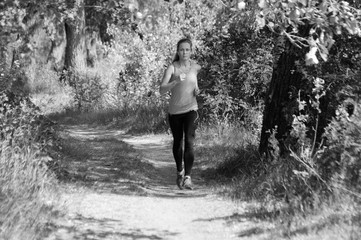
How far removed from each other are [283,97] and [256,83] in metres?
3.98

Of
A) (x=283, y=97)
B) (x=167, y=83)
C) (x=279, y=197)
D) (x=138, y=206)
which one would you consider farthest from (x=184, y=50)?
(x=279, y=197)

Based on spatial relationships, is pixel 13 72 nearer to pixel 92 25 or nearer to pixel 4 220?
pixel 92 25

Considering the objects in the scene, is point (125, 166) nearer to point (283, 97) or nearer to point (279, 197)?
point (283, 97)

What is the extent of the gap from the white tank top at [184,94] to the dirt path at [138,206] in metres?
1.16

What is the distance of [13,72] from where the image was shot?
34.3 feet

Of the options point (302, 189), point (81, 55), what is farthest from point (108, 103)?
point (302, 189)

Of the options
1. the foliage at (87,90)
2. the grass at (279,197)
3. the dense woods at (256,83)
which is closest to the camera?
the grass at (279,197)

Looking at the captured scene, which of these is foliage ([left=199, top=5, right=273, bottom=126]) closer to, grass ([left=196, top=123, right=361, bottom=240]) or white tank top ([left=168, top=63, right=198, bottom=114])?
grass ([left=196, top=123, right=361, bottom=240])

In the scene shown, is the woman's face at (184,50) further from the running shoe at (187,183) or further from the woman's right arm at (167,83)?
the running shoe at (187,183)

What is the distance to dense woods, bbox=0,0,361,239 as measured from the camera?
5.79m

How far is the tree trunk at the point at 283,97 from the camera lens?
8336mm

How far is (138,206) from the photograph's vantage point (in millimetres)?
7598

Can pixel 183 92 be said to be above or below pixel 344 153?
above

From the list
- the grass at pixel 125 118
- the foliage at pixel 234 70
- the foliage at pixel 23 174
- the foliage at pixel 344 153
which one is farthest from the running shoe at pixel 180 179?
the grass at pixel 125 118
